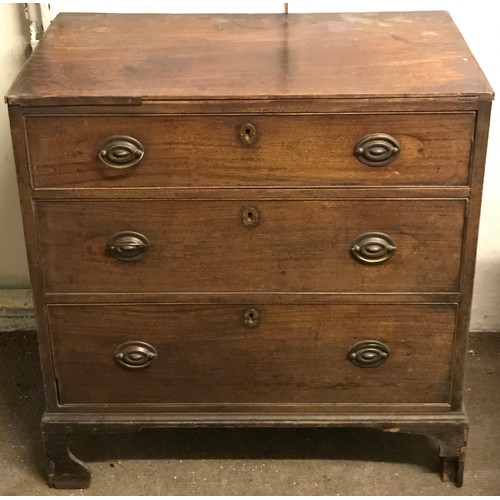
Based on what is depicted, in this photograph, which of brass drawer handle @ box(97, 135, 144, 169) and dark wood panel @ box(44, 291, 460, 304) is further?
dark wood panel @ box(44, 291, 460, 304)

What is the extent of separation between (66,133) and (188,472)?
0.82m

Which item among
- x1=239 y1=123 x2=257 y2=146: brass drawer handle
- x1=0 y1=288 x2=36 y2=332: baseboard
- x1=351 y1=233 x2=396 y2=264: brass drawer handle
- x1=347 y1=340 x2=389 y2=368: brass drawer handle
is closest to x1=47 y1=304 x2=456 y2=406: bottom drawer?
x1=347 y1=340 x2=389 y2=368: brass drawer handle

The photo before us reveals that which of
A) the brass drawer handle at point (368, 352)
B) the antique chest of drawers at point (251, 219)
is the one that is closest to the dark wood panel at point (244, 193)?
the antique chest of drawers at point (251, 219)

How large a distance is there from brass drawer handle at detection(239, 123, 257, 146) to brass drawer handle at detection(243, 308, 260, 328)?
35 cm

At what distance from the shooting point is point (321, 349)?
1.76 meters

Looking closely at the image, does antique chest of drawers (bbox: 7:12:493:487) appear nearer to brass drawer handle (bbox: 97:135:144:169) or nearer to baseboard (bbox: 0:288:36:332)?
Answer: brass drawer handle (bbox: 97:135:144:169)

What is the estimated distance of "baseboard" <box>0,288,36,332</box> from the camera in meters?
2.35

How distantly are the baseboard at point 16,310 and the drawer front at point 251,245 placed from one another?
2.29 ft

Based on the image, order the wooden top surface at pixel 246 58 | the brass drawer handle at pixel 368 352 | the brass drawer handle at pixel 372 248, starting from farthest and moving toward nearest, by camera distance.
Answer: the brass drawer handle at pixel 368 352 < the brass drawer handle at pixel 372 248 < the wooden top surface at pixel 246 58

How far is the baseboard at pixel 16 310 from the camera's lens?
7.72 feet

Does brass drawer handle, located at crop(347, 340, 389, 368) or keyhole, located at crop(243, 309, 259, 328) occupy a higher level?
keyhole, located at crop(243, 309, 259, 328)

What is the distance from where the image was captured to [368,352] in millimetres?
1749

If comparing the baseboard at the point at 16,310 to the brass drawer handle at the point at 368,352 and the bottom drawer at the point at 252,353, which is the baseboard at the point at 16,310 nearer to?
the bottom drawer at the point at 252,353
